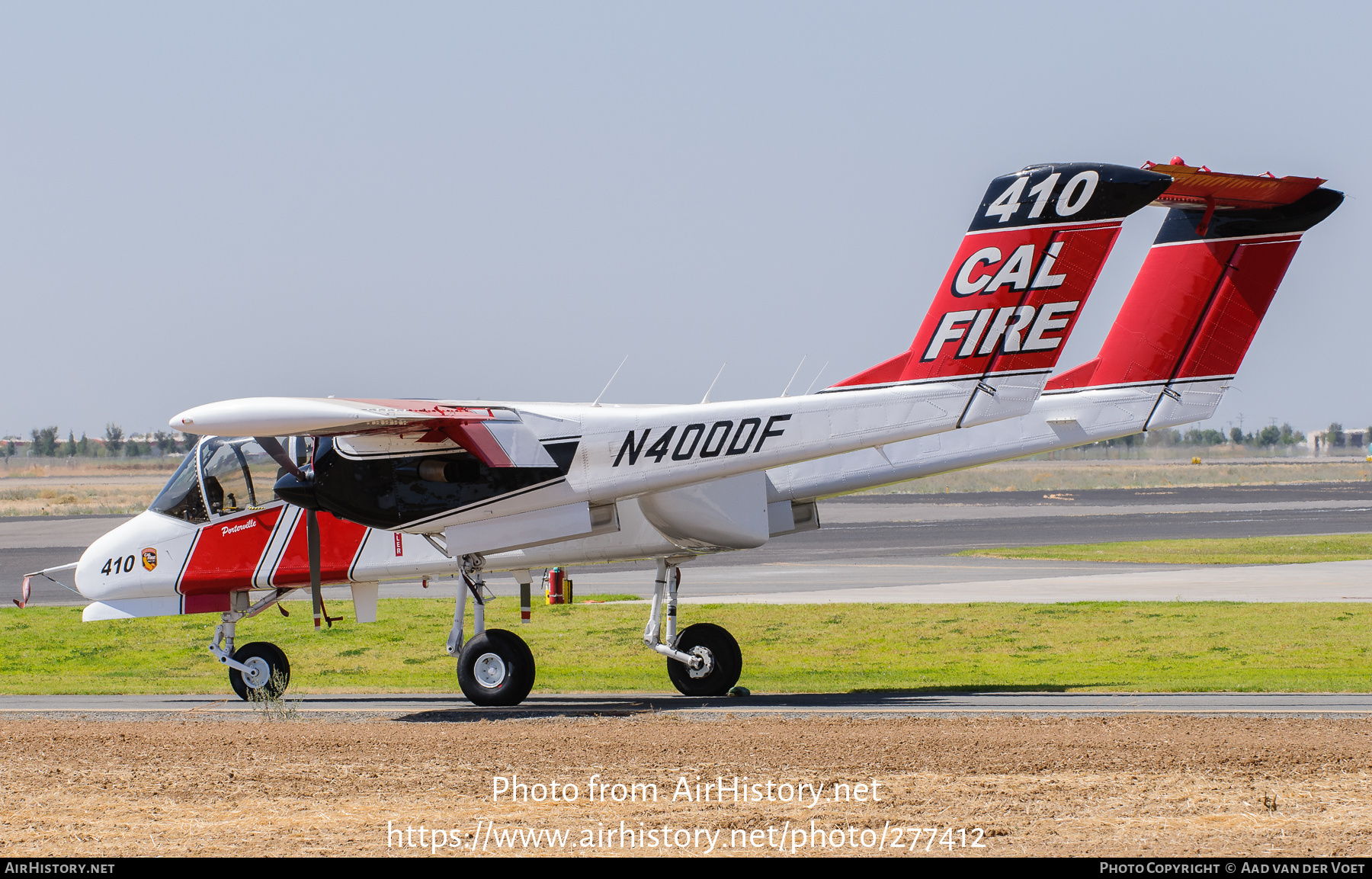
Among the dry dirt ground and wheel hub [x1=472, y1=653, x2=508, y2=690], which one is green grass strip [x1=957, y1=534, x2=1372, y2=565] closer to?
wheel hub [x1=472, y1=653, x2=508, y2=690]

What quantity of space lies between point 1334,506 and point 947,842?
5780 centimetres

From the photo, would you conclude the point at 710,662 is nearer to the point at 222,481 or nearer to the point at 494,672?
the point at 494,672

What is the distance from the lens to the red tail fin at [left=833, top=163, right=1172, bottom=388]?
15164 mm

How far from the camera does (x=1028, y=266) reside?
15.3 meters

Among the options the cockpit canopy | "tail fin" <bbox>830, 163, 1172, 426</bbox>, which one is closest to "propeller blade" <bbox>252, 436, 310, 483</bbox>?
the cockpit canopy

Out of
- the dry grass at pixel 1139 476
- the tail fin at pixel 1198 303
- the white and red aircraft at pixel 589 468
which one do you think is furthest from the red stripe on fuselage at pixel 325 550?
the dry grass at pixel 1139 476

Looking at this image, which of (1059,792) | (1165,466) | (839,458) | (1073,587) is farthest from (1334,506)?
(1165,466)

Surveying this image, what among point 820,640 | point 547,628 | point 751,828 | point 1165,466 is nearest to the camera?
point 751,828

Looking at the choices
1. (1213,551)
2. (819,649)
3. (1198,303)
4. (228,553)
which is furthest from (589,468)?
(1213,551)

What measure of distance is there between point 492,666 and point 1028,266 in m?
7.23

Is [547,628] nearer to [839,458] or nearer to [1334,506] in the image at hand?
[839,458]

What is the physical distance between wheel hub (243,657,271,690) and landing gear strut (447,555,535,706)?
2.83 m

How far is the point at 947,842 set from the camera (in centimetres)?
857

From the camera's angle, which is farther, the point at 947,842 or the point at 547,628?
the point at 547,628
